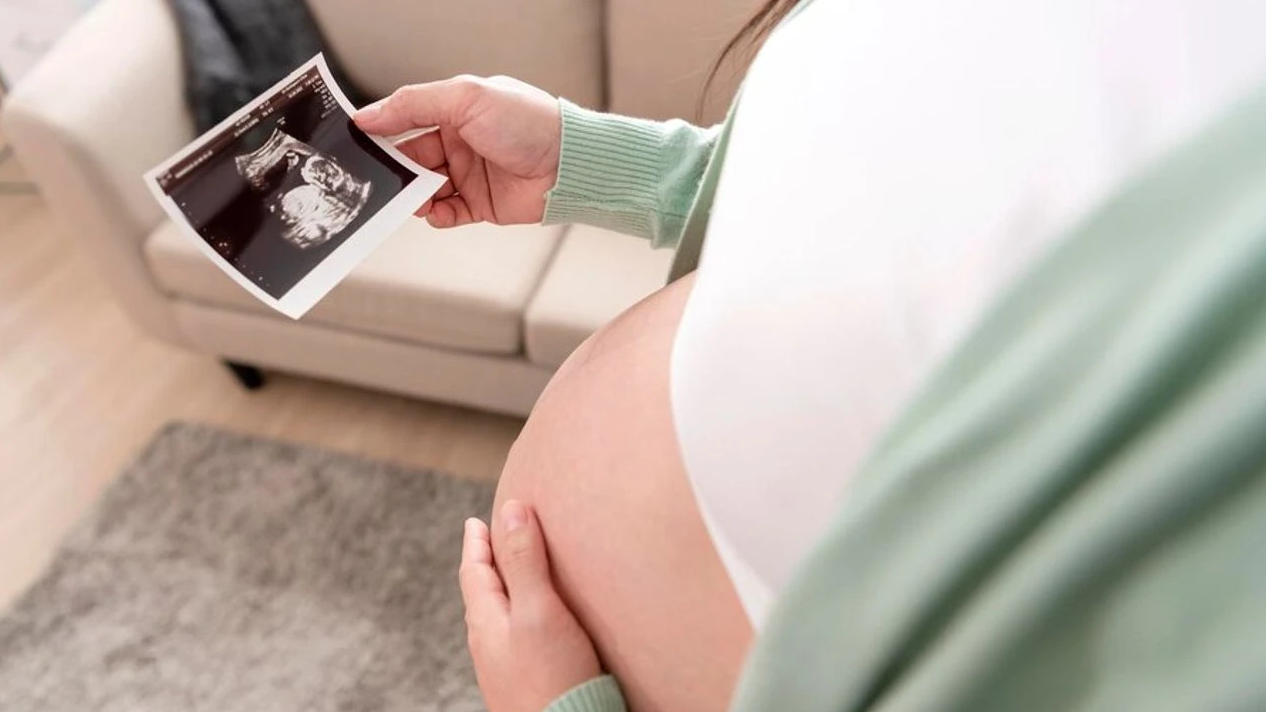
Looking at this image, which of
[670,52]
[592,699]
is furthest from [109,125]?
[592,699]

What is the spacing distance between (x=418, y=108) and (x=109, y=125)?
1038 millimetres

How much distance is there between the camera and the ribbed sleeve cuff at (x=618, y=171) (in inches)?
32.7

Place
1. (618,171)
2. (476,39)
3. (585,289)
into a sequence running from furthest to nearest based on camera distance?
1. (476,39)
2. (585,289)
3. (618,171)

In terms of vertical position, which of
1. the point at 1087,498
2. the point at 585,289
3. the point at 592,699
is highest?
the point at 1087,498

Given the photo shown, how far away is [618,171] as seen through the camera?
0.83 meters

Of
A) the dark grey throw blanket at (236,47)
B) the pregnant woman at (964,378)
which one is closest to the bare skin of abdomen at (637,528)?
the pregnant woman at (964,378)

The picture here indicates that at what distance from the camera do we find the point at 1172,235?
0.31 meters

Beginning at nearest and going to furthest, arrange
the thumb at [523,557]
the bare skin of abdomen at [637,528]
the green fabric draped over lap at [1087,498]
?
1. the green fabric draped over lap at [1087,498]
2. the bare skin of abdomen at [637,528]
3. the thumb at [523,557]

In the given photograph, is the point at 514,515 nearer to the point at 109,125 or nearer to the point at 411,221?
the point at 411,221

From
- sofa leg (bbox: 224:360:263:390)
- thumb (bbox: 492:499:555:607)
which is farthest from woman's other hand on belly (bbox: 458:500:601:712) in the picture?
sofa leg (bbox: 224:360:263:390)

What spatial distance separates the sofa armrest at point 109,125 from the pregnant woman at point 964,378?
1.50m

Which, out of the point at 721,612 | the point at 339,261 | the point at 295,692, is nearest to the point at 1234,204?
the point at 721,612

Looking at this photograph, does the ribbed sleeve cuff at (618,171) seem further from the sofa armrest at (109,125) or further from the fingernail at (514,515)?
the sofa armrest at (109,125)

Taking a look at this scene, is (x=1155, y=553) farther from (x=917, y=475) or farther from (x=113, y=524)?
(x=113, y=524)
